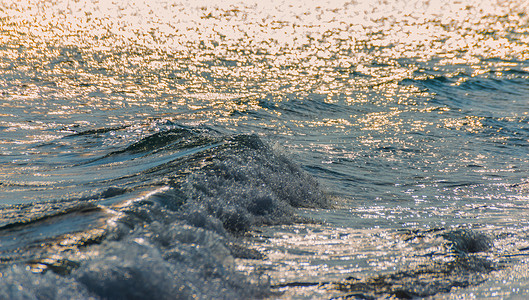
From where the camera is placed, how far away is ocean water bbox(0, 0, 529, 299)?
382 centimetres

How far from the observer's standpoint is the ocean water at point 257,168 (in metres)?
3.82

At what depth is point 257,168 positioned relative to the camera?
6648 millimetres

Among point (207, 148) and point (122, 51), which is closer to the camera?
point (207, 148)

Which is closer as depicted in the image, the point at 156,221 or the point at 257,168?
the point at 156,221

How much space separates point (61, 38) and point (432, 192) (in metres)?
16.7

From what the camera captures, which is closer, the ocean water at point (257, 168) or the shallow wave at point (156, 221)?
the shallow wave at point (156, 221)

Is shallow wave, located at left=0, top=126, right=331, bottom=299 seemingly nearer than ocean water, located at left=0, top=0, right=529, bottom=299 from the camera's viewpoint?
Yes

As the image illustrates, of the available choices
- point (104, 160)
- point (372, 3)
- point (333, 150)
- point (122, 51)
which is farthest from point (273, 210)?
point (372, 3)

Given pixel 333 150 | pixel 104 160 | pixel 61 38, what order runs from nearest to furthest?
pixel 104 160
pixel 333 150
pixel 61 38

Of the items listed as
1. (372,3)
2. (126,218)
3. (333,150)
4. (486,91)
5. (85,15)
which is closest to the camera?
(126,218)

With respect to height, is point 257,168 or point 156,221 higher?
point 156,221

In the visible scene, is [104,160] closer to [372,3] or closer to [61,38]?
[61,38]

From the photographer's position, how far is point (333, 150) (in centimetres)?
962

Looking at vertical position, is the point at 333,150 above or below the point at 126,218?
below
